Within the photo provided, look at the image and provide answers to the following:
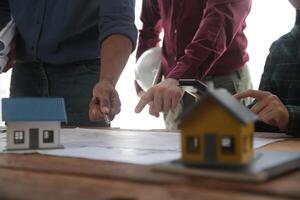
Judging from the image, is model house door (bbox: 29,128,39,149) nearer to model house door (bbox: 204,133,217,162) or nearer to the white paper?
the white paper

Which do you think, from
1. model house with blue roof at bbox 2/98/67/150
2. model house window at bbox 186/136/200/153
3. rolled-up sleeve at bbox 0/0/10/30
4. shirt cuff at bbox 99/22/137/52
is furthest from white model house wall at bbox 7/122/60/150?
rolled-up sleeve at bbox 0/0/10/30

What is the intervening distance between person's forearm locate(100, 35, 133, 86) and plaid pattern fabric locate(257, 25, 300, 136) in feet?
1.26

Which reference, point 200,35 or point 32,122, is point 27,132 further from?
point 200,35

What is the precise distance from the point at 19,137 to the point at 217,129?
40 centimetres

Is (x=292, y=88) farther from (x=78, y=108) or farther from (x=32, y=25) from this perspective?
(x=32, y=25)

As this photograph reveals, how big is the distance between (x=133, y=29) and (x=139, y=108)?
0.24 m

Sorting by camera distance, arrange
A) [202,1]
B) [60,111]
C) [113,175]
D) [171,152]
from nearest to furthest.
→ [113,175], [171,152], [60,111], [202,1]

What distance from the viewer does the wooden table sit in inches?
15.9

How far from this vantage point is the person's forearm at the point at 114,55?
112 cm

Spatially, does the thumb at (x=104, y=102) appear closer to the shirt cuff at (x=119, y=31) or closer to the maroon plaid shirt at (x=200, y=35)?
the shirt cuff at (x=119, y=31)

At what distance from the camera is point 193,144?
0.49 metres

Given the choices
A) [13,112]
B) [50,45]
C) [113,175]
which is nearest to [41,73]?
[50,45]

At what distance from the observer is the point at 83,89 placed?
1252 millimetres

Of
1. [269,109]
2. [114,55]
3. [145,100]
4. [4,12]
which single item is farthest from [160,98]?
[4,12]
